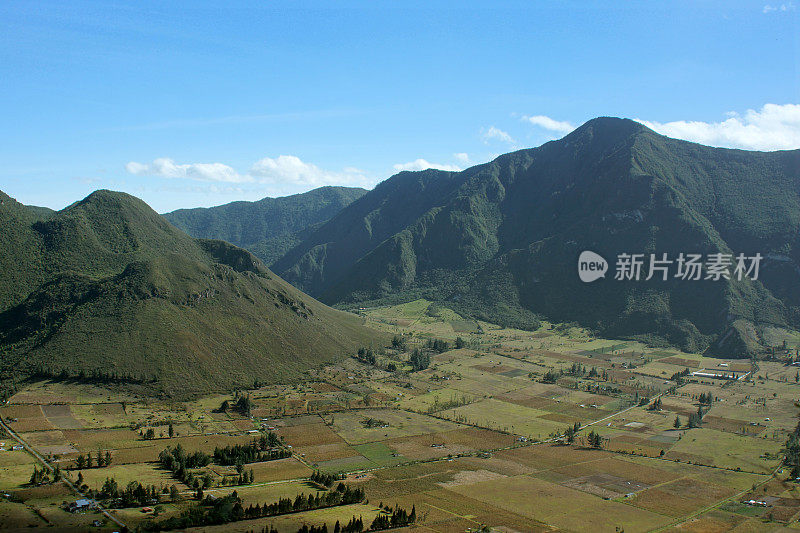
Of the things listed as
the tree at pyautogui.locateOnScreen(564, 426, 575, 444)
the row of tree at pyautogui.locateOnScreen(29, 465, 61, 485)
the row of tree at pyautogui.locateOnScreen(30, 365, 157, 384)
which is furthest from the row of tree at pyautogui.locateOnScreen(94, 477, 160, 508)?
the tree at pyautogui.locateOnScreen(564, 426, 575, 444)

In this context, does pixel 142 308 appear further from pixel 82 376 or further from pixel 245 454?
pixel 245 454

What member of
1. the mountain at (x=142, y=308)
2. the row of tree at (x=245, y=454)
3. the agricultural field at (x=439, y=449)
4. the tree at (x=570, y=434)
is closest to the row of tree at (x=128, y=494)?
the agricultural field at (x=439, y=449)

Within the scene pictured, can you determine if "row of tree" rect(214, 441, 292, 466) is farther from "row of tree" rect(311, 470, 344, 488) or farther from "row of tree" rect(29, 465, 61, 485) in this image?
"row of tree" rect(29, 465, 61, 485)

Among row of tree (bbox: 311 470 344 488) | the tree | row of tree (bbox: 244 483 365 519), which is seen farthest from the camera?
the tree

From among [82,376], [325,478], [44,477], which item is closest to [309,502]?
[325,478]

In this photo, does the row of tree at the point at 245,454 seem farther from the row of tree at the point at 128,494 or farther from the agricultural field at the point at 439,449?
the row of tree at the point at 128,494

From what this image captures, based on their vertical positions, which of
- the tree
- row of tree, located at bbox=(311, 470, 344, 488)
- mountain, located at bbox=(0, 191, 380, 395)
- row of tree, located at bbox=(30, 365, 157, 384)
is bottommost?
row of tree, located at bbox=(311, 470, 344, 488)
